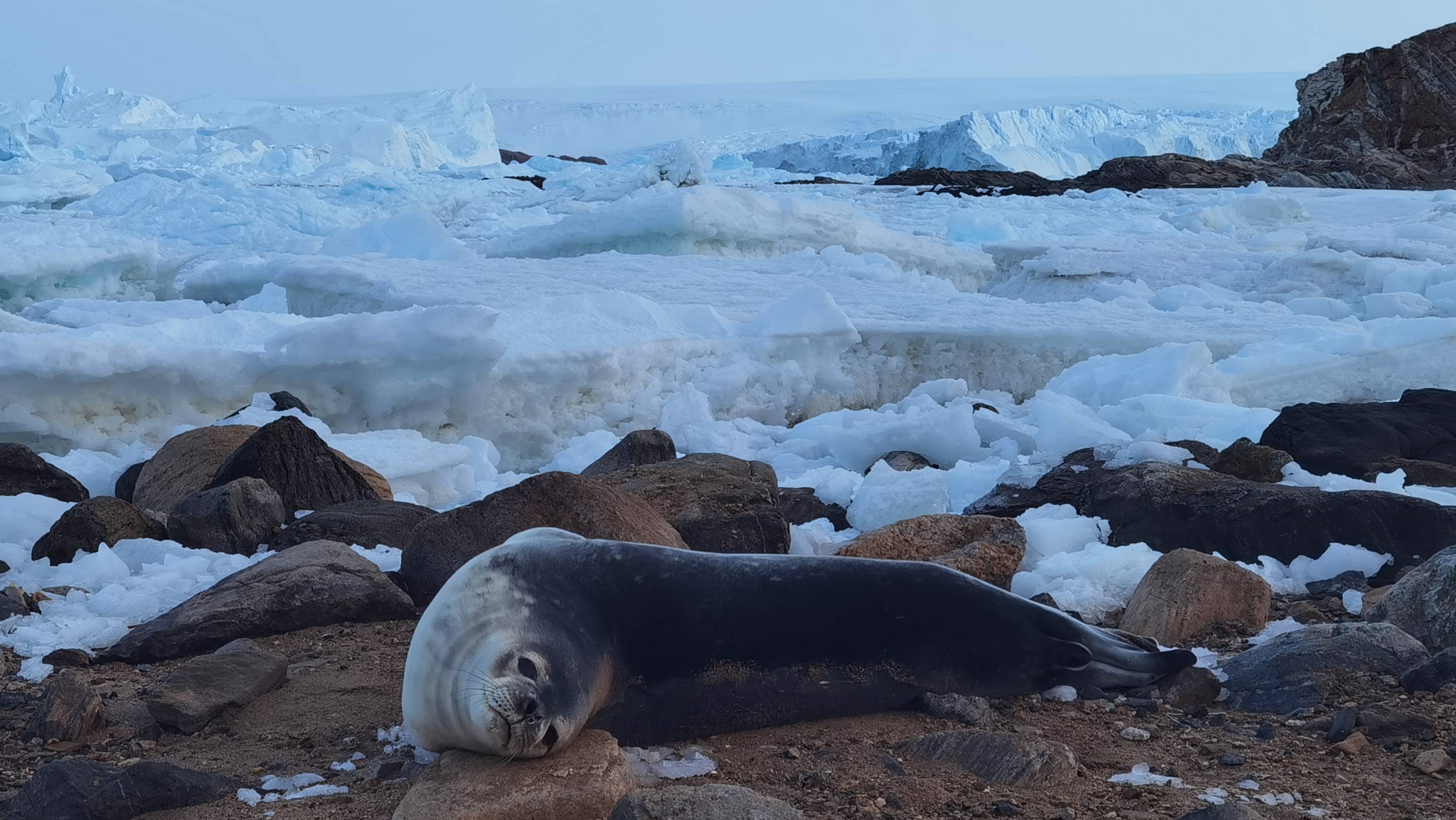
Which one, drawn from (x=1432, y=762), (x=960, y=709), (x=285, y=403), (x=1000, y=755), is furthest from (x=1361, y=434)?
(x=285, y=403)

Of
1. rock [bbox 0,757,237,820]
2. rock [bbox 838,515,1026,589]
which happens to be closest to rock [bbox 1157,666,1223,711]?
rock [bbox 838,515,1026,589]

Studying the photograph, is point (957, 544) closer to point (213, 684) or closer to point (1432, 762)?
point (1432, 762)

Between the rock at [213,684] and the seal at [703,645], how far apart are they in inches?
26.2

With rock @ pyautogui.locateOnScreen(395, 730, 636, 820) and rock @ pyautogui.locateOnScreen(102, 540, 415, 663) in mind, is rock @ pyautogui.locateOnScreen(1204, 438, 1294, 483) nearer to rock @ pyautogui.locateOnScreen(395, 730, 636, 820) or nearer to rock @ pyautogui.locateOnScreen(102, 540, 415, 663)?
rock @ pyautogui.locateOnScreen(102, 540, 415, 663)

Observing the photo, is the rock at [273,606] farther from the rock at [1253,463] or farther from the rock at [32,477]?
the rock at [1253,463]

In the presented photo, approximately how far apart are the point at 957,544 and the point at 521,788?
201cm

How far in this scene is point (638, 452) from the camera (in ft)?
17.8

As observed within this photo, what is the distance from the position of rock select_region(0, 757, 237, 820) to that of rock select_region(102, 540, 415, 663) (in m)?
0.97

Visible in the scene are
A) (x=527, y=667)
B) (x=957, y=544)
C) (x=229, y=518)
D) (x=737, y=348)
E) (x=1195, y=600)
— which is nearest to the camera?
(x=527, y=667)

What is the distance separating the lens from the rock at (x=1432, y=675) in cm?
257

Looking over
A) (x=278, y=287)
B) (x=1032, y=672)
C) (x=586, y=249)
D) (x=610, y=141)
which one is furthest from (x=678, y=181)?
(x=610, y=141)

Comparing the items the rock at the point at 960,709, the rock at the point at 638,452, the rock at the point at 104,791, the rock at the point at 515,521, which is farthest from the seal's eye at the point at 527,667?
the rock at the point at 638,452

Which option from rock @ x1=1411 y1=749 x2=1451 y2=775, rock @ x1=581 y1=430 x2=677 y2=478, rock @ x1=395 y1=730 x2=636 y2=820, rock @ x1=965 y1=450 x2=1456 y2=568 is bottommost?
rock @ x1=581 y1=430 x2=677 y2=478

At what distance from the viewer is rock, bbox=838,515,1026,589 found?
3.54 metres
